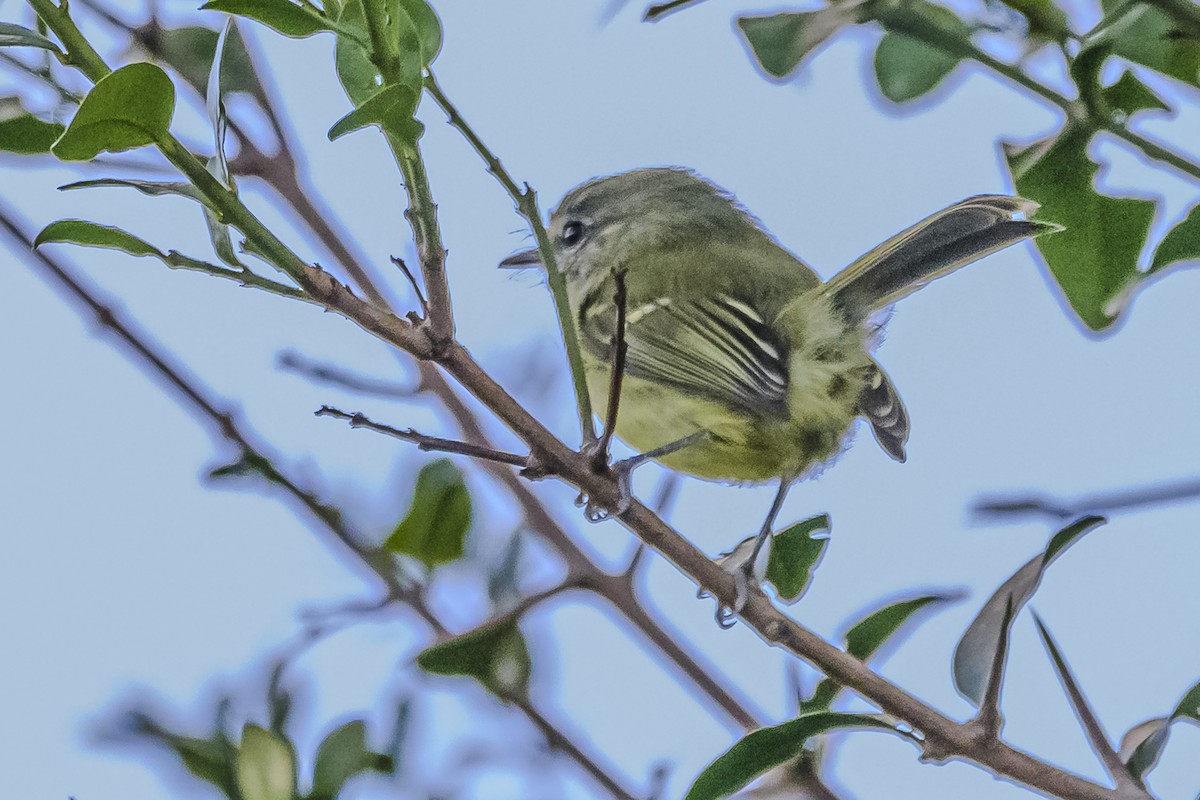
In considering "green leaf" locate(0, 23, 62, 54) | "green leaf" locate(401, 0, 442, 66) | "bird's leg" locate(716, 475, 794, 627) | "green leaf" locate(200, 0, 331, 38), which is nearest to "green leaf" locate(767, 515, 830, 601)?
"bird's leg" locate(716, 475, 794, 627)

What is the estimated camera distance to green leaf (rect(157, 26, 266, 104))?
1.53 m

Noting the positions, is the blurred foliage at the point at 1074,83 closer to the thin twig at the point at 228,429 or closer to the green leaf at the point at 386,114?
the green leaf at the point at 386,114

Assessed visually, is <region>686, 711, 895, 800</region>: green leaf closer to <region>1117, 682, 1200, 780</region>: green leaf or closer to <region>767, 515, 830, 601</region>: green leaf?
<region>1117, 682, 1200, 780</region>: green leaf

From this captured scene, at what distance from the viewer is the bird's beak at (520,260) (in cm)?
293

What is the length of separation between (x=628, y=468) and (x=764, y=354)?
0.44 m

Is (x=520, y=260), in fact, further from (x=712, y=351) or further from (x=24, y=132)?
(x=24, y=132)

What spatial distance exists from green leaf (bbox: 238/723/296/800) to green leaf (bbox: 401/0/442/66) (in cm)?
65

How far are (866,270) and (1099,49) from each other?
96 centimetres

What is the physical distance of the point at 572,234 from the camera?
3008mm

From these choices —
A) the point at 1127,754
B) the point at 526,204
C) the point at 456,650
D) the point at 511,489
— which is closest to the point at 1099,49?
the point at 526,204

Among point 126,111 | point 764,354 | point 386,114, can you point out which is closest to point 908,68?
point 386,114

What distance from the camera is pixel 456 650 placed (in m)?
1.28

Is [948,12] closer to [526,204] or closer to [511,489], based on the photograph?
[526,204]

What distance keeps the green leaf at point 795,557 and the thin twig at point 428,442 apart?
60 centimetres
